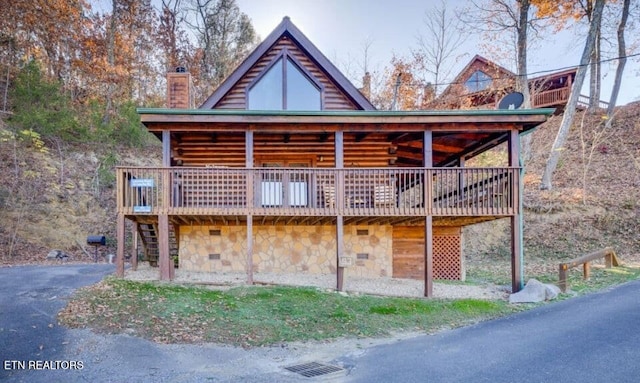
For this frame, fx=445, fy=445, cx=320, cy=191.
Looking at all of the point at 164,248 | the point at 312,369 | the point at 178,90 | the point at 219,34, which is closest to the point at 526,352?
the point at 312,369

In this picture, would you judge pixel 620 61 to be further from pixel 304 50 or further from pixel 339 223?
pixel 339 223

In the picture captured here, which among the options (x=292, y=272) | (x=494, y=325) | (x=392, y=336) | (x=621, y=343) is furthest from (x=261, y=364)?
(x=292, y=272)

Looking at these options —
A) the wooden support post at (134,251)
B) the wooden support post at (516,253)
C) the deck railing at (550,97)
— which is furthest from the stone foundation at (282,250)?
the deck railing at (550,97)

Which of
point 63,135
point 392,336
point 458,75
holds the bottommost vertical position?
point 392,336

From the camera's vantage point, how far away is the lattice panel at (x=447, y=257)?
13.9m

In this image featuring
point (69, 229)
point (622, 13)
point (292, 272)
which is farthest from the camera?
point (622, 13)

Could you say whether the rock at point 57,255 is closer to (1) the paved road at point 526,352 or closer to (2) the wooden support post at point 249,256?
(2) the wooden support post at point 249,256

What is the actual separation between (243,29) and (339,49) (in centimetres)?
757

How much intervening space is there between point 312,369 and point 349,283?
6.33m

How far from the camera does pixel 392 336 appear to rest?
7.72 metres

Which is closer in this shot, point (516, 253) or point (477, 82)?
point (516, 253)

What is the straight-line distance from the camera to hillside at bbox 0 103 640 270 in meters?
16.4

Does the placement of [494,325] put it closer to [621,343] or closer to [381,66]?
[621,343]

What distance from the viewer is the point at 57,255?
1576 centimetres
